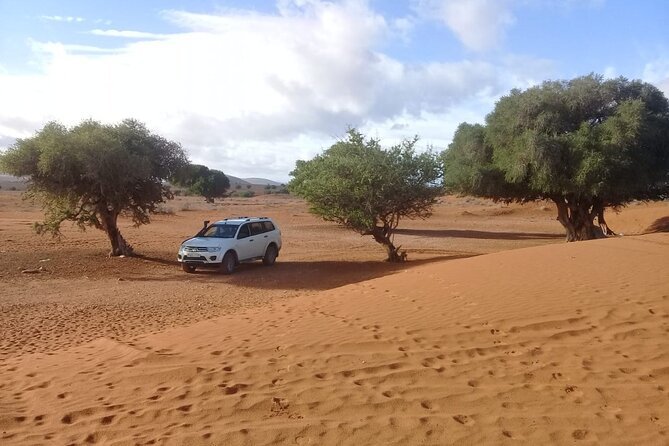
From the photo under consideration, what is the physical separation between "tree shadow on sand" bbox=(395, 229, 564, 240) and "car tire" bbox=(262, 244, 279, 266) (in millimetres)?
15908

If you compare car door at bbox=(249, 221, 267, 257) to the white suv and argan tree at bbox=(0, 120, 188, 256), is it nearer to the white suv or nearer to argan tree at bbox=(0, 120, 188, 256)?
the white suv

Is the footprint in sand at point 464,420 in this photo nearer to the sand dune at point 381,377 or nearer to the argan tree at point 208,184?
the sand dune at point 381,377

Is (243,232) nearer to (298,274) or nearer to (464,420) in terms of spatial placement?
(298,274)

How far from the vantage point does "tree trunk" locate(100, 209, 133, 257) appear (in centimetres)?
2141

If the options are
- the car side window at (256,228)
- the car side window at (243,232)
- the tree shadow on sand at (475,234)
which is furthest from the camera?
the tree shadow on sand at (475,234)

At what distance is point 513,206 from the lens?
5584 centimetres

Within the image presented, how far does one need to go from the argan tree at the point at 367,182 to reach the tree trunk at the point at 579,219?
8.74m

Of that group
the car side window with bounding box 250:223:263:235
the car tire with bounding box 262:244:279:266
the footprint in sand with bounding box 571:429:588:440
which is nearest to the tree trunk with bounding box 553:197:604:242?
the car tire with bounding box 262:244:279:266

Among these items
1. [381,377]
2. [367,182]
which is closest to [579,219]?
[367,182]

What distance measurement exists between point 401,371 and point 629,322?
12.0 ft

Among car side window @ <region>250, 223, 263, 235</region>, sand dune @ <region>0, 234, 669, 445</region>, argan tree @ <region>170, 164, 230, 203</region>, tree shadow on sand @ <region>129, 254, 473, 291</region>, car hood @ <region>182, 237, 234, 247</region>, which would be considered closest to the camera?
sand dune @ <region>0, 234, 669, 445</region>

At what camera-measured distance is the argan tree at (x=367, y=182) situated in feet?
68.0

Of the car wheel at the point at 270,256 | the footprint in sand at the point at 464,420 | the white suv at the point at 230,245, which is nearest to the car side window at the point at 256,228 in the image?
the white suv at the point at 230,245

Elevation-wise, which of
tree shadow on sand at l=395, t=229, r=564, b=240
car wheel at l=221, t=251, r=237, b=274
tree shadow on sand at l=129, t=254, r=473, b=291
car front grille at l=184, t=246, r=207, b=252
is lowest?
tree shadow on sand at l=129, t=254, r=473, b=291
